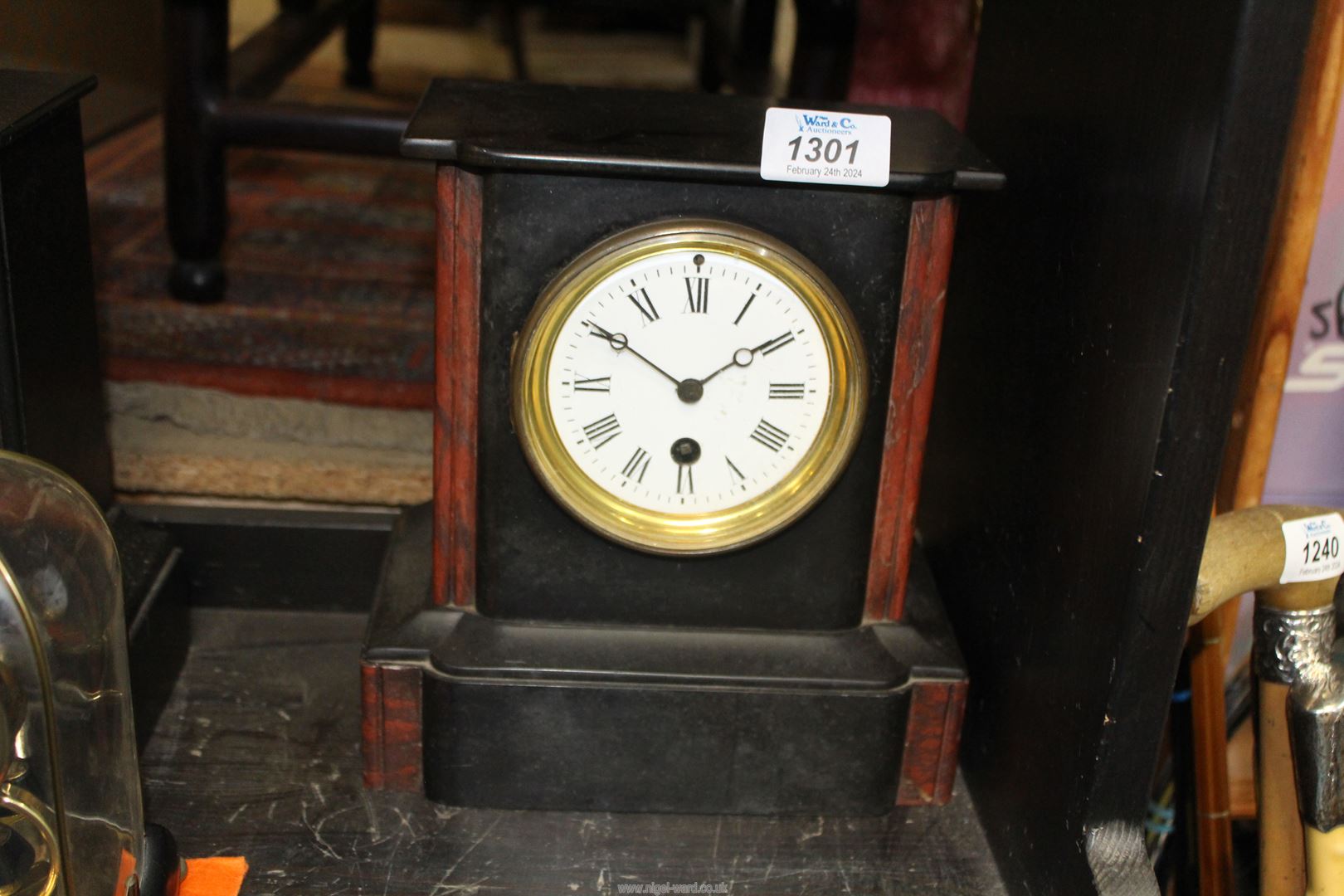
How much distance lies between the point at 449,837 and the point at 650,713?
0.61 feet

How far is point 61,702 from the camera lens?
2.85ft

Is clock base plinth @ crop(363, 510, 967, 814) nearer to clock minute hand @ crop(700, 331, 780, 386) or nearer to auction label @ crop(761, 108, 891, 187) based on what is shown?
clock minute hand @ crop(700, 331, 780, 386)

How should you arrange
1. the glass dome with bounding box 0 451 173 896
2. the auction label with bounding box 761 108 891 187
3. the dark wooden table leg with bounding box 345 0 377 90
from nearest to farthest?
the glass dome with bounding box 0 451 173 896, the auction label with bounding box 761 108 891 187, the dark wooden table leg with bounding box 345 0 377 90

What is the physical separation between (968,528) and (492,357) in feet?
1.50

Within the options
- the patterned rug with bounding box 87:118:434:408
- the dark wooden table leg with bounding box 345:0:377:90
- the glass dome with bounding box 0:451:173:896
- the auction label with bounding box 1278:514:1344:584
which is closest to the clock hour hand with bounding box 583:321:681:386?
the glass dome with bounding box 0:451:173:896

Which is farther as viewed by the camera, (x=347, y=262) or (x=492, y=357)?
(x=347, y=262)

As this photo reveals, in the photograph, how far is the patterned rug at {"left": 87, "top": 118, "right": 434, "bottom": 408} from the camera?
169cm

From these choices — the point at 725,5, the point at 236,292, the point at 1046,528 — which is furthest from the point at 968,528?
the point at 725,5

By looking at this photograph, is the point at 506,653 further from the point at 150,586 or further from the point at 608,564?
the point at 150,586

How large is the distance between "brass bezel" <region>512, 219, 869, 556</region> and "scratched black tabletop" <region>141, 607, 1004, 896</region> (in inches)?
9.4

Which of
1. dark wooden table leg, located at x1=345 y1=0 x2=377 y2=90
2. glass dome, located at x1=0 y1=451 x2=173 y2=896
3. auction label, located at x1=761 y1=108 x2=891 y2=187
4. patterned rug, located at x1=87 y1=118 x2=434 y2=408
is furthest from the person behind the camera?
dark wooden table leg, located at x1=345 y1=0 x2=377 y2=90

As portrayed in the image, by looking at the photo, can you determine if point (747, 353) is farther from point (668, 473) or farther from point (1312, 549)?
point (1312, 549)

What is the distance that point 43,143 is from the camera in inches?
42.6

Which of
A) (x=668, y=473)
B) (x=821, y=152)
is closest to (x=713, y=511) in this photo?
(x=668, y=473)
